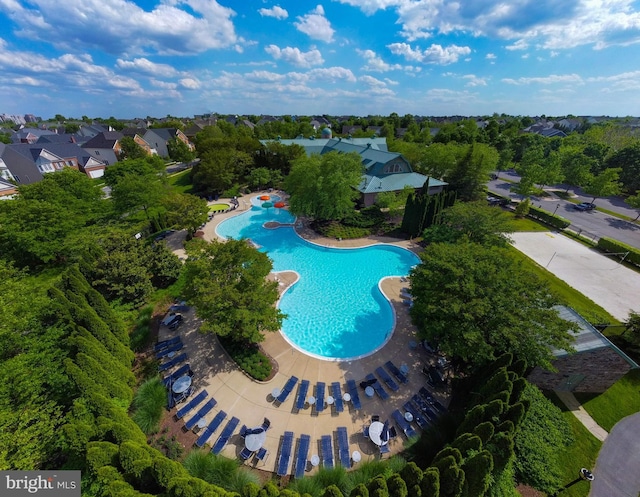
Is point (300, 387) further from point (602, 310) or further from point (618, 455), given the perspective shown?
point (602, 310)

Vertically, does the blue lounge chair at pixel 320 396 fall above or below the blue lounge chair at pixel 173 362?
above

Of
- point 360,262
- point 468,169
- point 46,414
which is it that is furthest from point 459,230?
point 46,414

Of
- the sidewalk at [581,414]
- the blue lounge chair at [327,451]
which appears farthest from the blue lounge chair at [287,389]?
the sidewalk at [581,414]

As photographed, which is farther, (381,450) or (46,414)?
(381,450)

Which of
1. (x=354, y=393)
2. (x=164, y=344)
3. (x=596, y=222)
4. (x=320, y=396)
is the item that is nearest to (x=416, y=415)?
(x=354, y=393)

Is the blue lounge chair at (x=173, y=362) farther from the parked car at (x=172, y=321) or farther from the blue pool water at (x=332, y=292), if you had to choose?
the blue pool water at (x=332, y=292)

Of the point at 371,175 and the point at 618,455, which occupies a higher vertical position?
the point at 371,175

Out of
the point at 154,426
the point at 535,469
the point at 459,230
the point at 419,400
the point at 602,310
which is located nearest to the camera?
the point at 535,469
